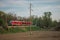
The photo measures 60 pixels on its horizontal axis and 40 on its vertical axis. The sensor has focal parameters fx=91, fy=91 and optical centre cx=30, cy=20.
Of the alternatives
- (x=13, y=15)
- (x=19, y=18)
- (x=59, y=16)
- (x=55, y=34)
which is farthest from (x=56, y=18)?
(x=13, y=15)

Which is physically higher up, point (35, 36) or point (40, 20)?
point (40, 20)

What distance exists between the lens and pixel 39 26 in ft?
7.75

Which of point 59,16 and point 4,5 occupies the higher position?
point 4,5

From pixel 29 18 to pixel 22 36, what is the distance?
0.50 metres

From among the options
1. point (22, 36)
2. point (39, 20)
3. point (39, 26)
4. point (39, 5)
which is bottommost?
point (22, 36)

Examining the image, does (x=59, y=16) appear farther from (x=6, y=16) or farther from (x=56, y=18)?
(x=6, y=16)

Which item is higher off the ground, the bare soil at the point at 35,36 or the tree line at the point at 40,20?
the tree line at the point at 40,20

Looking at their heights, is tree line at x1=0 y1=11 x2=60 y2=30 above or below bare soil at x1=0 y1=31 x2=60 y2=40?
above

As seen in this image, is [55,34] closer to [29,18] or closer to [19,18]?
[29,18]

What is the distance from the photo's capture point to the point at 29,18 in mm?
2406

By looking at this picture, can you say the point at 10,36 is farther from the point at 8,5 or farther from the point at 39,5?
the point at 39,5

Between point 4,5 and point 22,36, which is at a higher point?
point 4,5

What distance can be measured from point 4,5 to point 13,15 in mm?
373

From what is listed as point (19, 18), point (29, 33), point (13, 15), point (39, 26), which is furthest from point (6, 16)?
point (39, 26)
